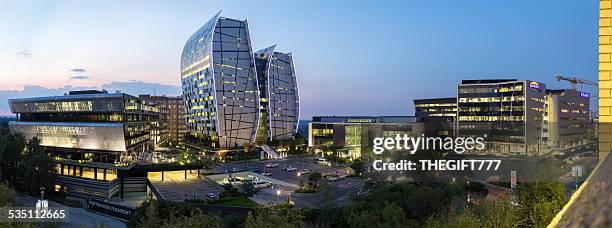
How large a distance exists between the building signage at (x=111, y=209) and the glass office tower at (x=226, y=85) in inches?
1578

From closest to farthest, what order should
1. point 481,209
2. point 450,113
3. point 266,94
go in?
point 481,209 → point 266,94 → point 450,113

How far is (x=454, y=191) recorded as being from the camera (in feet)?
81.8

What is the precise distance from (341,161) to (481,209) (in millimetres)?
43780

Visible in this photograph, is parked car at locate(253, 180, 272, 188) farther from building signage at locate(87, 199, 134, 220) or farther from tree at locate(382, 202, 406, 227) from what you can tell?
tree at locate(382, 202, 406, 227)

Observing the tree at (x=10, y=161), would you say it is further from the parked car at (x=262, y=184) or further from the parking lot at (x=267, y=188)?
the parked car at (x=262, y=184)

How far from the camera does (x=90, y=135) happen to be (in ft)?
153

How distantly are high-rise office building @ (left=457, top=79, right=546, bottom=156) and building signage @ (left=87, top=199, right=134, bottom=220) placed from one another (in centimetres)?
4961

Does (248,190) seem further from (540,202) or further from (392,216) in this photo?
(540,202)

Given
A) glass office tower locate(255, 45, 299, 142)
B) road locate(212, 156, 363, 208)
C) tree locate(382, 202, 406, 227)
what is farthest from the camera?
glass office tower locate(255, 45, 299, 142)

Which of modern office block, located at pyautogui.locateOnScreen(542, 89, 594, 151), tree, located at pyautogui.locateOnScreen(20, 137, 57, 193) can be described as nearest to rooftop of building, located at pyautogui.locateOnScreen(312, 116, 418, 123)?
modern office block, located at pyautogui.locateOnScreen(542, 89, 594, 151)

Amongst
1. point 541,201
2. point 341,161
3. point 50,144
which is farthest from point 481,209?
point 50,144

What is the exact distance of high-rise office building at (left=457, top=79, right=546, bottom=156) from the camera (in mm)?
65062

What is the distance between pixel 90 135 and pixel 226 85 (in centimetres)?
3020

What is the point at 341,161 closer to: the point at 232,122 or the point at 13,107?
the point at 232,122
